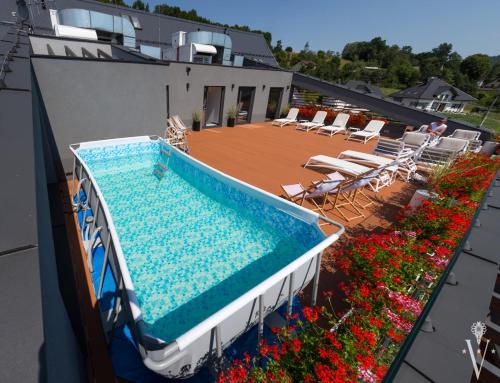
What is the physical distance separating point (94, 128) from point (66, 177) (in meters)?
1.56

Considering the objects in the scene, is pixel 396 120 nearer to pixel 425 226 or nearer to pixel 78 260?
pixel 425 226

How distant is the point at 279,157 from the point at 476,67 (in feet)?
347

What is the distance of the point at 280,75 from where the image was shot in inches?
644

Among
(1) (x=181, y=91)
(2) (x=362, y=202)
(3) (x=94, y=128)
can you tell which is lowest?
(2) (x=362, y=202)

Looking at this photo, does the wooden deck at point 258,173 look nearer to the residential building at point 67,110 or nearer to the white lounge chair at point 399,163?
the residential building at point 67,110

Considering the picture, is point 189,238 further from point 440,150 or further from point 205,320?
point 440,150

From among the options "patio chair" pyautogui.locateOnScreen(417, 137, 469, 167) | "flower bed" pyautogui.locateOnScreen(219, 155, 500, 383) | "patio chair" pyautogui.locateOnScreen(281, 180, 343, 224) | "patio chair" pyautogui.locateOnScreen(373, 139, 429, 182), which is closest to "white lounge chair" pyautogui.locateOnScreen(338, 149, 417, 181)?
"patio chair" pyautogui.locateOnScreen(373, 139, 429, 182)

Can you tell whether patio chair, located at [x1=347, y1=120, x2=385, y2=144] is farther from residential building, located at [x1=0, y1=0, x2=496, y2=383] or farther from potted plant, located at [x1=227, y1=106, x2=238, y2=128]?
potted plant, located at [x1=227, y1=106, x2=238, y2=128]

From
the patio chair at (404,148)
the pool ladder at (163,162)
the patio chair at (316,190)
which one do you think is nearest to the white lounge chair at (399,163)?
the patio chair at (404,148)

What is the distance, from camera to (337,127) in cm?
1495

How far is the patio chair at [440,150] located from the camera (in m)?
9.45

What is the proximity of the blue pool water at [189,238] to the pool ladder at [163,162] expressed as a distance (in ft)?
0.74

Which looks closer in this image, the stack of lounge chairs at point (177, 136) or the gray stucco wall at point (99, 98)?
the gray stucco wall at point (99, 98)

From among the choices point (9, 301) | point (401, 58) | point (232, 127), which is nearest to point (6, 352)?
point (9, 301)
